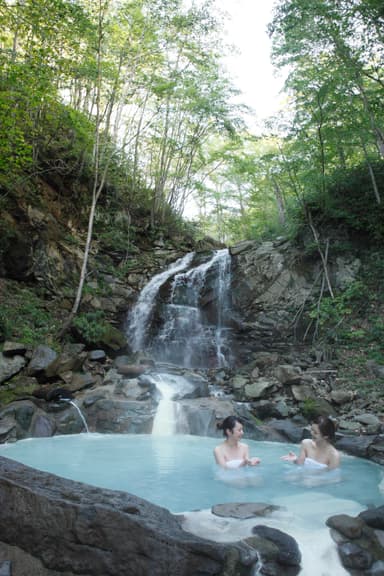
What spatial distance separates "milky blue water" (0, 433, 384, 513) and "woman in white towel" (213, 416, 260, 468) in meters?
0.11

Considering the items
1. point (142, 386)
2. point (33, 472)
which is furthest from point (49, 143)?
point (33, 472)

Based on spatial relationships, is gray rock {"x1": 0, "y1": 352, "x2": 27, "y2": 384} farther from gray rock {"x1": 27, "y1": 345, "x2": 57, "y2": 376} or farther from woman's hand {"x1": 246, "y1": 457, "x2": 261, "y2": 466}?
woman's hand {"x1": 246, "y1": 457, "x2": 261, "y2": 466}

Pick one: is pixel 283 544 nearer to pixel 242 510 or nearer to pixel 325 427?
pixel 242 510

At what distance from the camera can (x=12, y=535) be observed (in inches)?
82.1

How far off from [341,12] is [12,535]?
1219 centimetres

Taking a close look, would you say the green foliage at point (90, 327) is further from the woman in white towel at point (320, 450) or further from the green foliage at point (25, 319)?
the woman in white towel at point (320, 450)

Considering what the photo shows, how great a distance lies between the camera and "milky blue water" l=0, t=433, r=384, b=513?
13.0ft

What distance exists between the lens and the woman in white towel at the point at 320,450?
14.8 feet

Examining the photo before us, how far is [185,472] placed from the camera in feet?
15.6

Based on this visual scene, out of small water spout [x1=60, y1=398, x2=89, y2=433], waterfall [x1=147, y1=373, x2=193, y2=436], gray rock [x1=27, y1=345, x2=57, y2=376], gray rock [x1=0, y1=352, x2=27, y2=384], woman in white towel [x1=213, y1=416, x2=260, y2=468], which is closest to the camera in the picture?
woman in white towel [x1=213, y1=416, x2=260, y2=468]

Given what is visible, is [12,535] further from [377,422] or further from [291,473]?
[377,422]

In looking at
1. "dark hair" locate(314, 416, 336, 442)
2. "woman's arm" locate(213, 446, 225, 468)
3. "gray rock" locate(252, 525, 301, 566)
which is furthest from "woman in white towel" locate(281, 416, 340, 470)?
"gray rock" locate(252, 525, 301, 566)

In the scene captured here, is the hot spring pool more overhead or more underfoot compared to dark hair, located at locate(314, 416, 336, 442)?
more underfoot

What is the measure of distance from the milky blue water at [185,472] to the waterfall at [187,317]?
15.3ft
